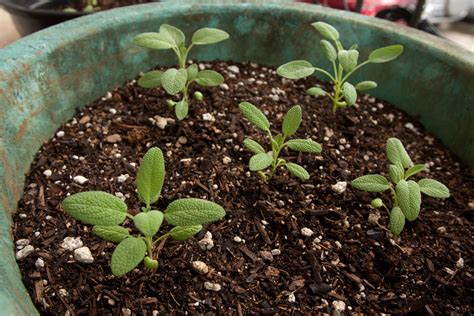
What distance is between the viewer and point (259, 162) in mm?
812

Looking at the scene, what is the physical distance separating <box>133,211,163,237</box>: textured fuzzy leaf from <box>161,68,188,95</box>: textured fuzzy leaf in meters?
0.35

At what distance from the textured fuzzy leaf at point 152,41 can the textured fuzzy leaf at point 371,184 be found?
52 centimetres

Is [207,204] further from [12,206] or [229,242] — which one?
[12,206]

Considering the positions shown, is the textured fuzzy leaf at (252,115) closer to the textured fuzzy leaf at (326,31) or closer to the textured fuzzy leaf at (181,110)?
the textured fuzzy leaf at (181,110)

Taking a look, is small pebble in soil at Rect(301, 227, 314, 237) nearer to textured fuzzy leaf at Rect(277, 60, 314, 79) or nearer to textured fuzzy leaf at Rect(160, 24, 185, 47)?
textured fuzzy leaf at Rect(277, 60, 314, 79)

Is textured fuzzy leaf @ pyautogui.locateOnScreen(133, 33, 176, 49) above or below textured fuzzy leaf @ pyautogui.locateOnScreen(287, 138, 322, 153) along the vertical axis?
above

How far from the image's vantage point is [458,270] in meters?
0.82

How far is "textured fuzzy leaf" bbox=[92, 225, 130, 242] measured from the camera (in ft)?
2.14

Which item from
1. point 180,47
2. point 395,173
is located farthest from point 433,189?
point 180,47

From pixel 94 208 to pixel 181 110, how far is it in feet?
1.38

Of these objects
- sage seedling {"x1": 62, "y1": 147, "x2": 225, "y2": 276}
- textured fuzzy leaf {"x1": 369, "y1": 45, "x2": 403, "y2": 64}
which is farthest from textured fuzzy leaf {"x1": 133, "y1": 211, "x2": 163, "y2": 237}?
textured fuzzy leaf {"x1": 369, "y1": 45, "x2": 403, "y2": 64}

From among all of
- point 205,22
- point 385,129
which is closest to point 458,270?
point 385,129

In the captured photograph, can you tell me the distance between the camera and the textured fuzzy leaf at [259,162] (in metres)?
0.80

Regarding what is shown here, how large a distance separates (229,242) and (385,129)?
22.3 inches
